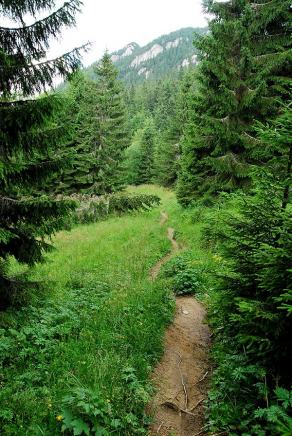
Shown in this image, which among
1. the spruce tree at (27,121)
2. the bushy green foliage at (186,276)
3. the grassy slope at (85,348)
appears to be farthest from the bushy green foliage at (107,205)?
the spruce tree at (27,121)

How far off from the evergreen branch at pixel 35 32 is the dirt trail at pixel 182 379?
20.7ft

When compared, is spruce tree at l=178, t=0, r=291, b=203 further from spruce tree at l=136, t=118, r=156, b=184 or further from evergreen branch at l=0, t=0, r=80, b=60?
spruce tree at l=136, t=118, r=156, b=184

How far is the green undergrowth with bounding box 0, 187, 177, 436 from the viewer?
3941 millimetres

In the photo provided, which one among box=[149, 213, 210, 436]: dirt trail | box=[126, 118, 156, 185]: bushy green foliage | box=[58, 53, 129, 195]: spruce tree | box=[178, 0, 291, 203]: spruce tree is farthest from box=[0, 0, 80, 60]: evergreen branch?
box=[126, 118, 156, 185]: bushy green foliage

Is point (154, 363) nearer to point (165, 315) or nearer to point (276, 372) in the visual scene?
point (165, 315)

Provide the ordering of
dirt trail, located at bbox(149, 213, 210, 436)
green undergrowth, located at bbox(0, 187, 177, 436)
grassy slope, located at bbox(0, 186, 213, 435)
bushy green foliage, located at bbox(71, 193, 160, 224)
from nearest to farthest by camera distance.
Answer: green undergrowth, located at bbox(0, 187, 177, 436) → grassy slope, located at bbox(0, 186, 213, 435) → dirt trail, located at bbox(149, 213, 210, 436) → bushy green foliage, located at bbox(71, 193, 160, 224)

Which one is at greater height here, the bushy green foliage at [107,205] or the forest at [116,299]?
the forest at [116,299]

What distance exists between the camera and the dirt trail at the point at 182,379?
4.54 meters

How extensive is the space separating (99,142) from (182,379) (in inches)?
1197

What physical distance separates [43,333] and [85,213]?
54.7ft

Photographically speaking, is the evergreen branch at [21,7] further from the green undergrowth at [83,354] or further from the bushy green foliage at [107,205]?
the bushy green foliage at [107,205]

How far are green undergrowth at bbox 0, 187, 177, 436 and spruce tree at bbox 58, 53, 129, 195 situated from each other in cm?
2317

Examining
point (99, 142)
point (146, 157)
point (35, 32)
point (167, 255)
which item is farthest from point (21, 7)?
point (146, 157)

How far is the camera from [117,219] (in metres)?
21.8
